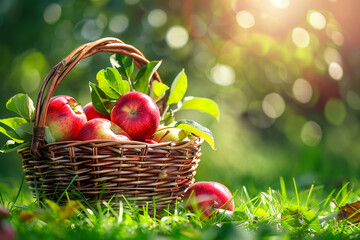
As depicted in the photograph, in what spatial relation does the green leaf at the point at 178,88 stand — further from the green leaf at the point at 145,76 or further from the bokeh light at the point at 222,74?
the bokeh light at the point at 222,74

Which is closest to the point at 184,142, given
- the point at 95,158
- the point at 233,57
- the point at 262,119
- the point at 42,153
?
the point at 95,158

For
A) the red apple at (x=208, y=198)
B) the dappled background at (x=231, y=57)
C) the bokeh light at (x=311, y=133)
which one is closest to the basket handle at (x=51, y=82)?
the red apple at (x=208, y=198)

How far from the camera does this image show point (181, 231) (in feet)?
3.47

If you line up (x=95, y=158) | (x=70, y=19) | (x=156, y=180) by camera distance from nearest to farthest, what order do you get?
(x=95, y=158), (x=156, y=180), (x=70, y=19)

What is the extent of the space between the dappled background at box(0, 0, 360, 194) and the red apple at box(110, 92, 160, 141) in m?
1.27

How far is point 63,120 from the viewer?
58.7 inches

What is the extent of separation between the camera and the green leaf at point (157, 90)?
1.66 m

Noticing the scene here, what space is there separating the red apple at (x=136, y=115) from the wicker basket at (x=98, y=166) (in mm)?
116

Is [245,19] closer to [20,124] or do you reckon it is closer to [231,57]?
[231,57]

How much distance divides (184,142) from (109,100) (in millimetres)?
375

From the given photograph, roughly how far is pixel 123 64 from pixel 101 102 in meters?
0.20

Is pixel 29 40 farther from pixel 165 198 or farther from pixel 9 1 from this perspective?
pixel 165 198

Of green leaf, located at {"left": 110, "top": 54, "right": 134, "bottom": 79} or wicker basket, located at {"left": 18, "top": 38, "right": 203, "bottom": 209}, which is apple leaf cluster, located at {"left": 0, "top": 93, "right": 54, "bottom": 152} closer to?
wicker basket, located at {"left": 18, "top": 38, "right": 203, "bottom": 209}

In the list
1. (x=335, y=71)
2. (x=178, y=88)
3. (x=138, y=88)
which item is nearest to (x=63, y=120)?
(x=138, y=88)
